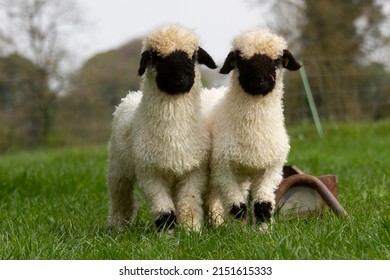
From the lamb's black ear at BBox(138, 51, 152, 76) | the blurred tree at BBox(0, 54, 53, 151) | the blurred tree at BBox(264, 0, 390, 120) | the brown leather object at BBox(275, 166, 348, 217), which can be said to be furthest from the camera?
the blurred tree at BBox(0, 54, 53, 151)

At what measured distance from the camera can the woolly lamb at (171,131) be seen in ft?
14.2

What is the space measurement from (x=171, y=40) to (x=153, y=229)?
1228 millimetres

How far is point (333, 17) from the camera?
1991 cm

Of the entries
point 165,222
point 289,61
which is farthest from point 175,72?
point 165,222

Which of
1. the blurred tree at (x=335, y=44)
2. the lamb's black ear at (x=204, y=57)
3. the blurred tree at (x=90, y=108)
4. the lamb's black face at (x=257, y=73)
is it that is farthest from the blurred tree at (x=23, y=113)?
the lamb's black face at (x=257, y=73)

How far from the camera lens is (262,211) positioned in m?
4.41

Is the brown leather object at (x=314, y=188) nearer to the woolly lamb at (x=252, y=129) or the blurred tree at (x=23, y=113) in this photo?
the woolly lamb at (x=252, y=129)

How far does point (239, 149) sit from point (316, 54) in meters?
15.2

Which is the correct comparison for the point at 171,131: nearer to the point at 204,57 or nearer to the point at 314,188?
the point at 204,57

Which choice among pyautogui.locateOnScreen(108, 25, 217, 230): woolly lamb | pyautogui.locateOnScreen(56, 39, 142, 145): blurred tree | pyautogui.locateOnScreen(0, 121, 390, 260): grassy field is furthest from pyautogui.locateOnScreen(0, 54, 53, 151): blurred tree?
pyautogui.locateOnScreen(108, 25, 217, 230): woolly lamb

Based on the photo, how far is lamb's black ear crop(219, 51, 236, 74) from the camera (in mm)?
4391

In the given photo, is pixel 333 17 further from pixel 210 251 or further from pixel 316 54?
pixel 210 251

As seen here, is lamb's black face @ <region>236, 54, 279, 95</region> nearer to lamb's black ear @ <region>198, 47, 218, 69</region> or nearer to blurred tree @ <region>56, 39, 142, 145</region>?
lamb's black ear @ <region>198, 47, 218, 69</region>

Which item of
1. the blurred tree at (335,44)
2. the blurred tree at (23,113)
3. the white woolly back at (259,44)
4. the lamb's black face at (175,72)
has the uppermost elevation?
the white woolly back at (259,44)
